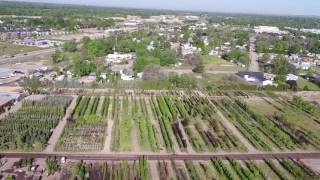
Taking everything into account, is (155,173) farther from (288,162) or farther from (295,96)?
(295,96)

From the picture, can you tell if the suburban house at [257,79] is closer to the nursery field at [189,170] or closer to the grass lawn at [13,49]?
the nursery field at [189,170]

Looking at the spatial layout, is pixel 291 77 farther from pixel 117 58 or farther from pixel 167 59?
pixel 117 58

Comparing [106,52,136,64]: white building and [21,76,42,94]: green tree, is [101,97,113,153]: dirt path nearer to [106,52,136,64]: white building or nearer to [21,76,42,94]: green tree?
[21,76,42,94]: green tree

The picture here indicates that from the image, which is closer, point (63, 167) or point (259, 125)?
point (63, 167)

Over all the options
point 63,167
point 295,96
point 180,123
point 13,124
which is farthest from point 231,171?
point 295,96

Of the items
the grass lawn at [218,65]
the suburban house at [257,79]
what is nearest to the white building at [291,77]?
the suburban house at [257,79]

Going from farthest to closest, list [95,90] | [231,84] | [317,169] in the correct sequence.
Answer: [231,84] < [95,90] < [317,169]
